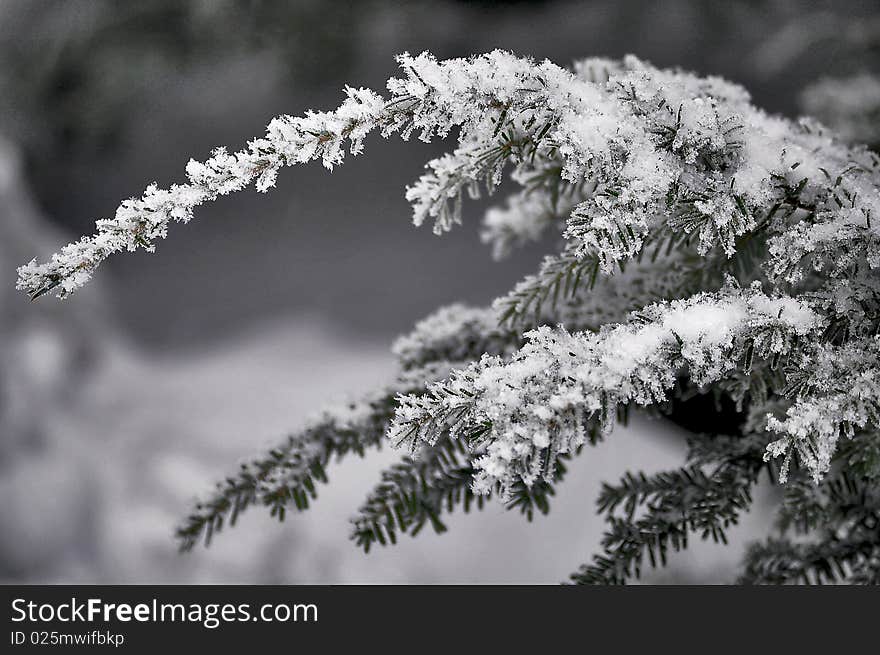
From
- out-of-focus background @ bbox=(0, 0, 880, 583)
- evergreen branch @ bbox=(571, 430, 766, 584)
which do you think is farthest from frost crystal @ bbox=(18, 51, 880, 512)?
out-of-focus background @ bbox=(0, 0, 880, 583)

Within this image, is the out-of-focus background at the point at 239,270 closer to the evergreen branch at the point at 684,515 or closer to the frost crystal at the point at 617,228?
the evergreen branch at the point at 684,515

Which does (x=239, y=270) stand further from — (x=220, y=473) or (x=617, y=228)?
(x=617, y=228)

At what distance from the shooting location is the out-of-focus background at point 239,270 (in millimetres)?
1108

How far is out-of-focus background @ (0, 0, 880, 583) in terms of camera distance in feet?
3.64

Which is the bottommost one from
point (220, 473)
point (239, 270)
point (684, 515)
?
point (684, 515)

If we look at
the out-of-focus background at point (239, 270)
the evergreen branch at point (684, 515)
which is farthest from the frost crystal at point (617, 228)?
the out-of-focus background at point (239, 270)

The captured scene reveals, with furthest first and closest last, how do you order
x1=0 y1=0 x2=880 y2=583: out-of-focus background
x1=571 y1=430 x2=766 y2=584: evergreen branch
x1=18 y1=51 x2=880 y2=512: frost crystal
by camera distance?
x1=0 y1=0 x2=880 y2=583: out-of-focus background < x1=571 y1=430 x2=766 y2=584: evergreen branch < x1=18 y1=51 x2=880 y2=512: frost crystal

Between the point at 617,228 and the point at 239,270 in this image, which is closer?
the point at 617,228

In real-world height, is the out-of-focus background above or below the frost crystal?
above

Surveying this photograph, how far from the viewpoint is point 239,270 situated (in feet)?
4.12

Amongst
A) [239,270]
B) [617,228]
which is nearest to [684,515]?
[617,228]

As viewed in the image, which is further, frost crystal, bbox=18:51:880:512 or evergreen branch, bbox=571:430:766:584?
evergreen branch, bbox=571:430:766:584

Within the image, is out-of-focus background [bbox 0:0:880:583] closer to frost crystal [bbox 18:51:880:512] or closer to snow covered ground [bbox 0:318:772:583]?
snow covered ground [bbox 0:318:772:583]

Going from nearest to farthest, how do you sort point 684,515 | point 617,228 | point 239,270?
point 617,228
point 684,515
point 239,270
